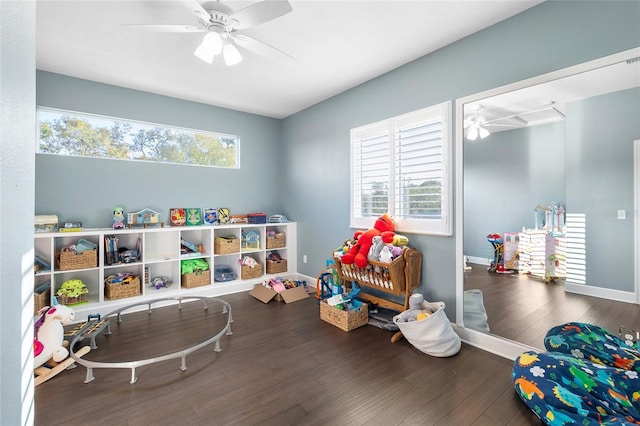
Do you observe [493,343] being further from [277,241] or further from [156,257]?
[156,257]

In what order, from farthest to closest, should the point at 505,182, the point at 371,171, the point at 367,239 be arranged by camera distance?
the point at 371,171 < the point at 367,239 < the point at 505,182

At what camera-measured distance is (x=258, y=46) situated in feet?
7.39

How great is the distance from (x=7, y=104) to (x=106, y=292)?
3.34 m

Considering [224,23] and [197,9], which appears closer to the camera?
[197,9]

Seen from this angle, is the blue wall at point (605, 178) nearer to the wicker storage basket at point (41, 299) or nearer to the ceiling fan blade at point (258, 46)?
the ceiling fan blade at point (258, 46)

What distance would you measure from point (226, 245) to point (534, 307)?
11.8ft

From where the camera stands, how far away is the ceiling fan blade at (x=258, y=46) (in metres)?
2.15

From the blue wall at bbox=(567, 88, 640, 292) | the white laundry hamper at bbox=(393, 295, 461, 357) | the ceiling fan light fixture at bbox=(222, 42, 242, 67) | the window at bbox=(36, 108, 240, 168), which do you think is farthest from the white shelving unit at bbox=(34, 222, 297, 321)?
the blue wall at bbox=(567, 88, 640, 292)

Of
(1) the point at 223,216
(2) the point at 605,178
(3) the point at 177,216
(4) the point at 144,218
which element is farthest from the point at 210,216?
(2) the point at 605,178

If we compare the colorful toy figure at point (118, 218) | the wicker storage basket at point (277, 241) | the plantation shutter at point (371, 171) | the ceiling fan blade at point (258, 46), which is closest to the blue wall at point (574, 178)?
the plantation shutter at point (371, 171)

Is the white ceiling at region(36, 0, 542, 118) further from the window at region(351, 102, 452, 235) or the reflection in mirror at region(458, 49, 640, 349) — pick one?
the reflection in mirror at region(458, 49, 640, 349)

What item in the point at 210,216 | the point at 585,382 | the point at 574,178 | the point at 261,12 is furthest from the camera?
the point at 210,216

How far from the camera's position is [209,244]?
3959 millimetres

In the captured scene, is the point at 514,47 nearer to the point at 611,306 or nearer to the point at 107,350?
the point at 611,306
